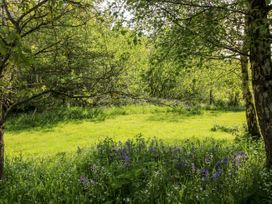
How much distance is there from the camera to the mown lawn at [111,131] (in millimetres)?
12617

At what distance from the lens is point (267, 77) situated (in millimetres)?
5992

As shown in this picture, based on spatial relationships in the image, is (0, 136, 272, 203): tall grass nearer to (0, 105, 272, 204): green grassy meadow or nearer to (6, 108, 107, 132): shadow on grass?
(0, 105, 272, 204): green grassy meadow

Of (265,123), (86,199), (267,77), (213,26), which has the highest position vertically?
(213,26)

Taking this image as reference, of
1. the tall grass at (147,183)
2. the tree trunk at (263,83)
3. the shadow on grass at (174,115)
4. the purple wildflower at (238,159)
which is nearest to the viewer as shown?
Result: the tall grass at (147,183)

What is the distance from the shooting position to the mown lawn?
12.6 metres

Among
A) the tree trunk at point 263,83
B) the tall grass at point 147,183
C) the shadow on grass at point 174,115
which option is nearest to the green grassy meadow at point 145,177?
the tall grass at point 147,183

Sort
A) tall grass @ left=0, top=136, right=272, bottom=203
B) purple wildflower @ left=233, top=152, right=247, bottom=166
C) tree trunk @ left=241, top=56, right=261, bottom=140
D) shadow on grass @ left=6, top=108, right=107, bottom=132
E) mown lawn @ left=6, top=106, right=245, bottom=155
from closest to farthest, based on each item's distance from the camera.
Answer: tall grass @ left=0, top=136, right=272, bottom=203 < purple wildflower @ left=233, top=152, right=247, bottom=166 < tree trunk @ left=241, top=56, right=261, bottom=140 < mown lawn @ left=6, top=106, right=245, bottom=155 < shadow on grass @ left=6, top=108, right=107, bottom=132

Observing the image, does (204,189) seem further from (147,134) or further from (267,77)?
(147,134)

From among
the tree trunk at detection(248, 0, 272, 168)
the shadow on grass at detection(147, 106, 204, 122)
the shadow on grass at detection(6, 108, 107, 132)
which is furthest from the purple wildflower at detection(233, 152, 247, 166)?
the shadow on grass at detection(147, 106, 204, 122)

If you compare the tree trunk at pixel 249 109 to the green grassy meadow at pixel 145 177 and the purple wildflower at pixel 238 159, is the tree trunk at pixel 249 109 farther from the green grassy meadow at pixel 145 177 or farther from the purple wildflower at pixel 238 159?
the purple wildflower at pixel 238 159

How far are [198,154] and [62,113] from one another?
14244 mm

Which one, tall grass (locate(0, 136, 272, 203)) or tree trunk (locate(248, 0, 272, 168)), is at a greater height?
tree trunk (locate(248, 0, 272, 168))

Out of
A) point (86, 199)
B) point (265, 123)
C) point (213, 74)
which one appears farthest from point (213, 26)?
point (213, 74)

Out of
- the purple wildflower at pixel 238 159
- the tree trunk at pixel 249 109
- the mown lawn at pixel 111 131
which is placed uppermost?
the tree trunk at pixel 249 109
